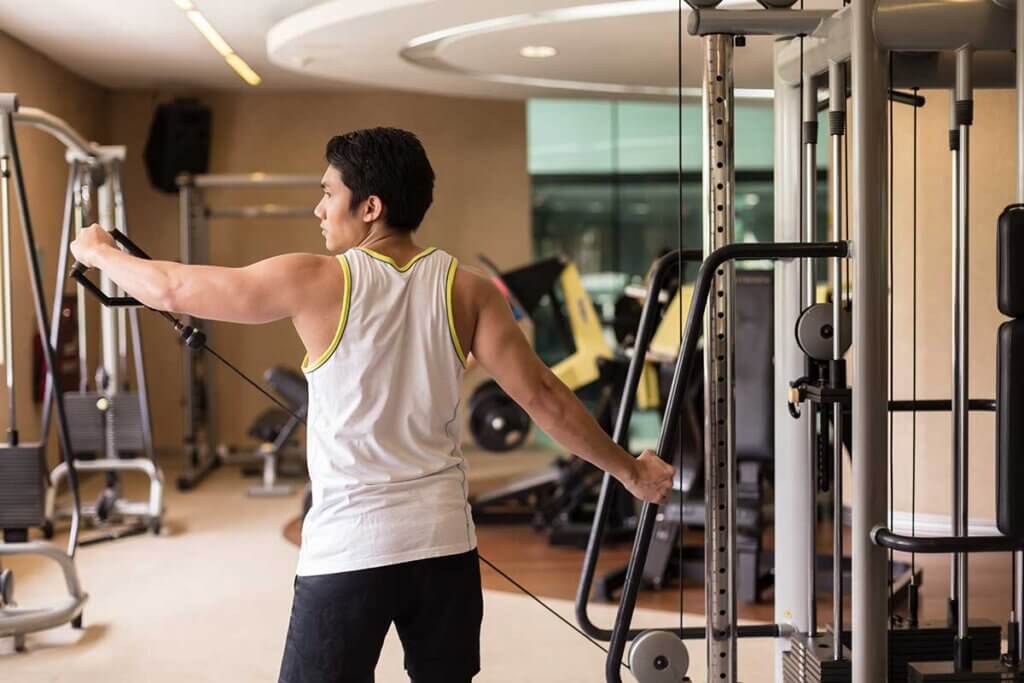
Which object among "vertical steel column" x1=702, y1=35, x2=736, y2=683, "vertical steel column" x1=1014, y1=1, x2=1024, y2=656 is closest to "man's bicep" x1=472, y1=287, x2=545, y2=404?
"vertical steel column" x1=702, y1=35, x2=736, y2=683

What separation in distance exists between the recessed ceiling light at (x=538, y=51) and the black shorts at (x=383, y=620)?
3.62 metres

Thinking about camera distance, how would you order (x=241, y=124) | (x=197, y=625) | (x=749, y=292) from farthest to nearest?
(x=241, y=124) < (x=749, y=292) < (x=197, y=625)

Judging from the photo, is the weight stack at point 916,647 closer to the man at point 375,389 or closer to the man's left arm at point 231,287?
the man at point 375,389

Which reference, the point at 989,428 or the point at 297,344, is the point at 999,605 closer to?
the point at 989,428

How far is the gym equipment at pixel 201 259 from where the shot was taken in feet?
22.4

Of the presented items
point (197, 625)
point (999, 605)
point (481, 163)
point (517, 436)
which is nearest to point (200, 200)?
point (481, 163)

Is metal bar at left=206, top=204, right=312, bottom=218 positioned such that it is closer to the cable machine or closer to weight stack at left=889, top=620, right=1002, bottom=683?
the cable machine

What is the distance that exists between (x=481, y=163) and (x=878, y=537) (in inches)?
251

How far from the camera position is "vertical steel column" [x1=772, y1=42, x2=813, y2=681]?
9.52 ft

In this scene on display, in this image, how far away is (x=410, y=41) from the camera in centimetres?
500

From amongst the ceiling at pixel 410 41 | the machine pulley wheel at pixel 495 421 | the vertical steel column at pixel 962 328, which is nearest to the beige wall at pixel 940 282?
the ceiling at pixel 410 41

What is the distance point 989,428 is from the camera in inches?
200

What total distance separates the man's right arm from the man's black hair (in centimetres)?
14

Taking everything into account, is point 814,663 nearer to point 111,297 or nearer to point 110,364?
point 111,297
